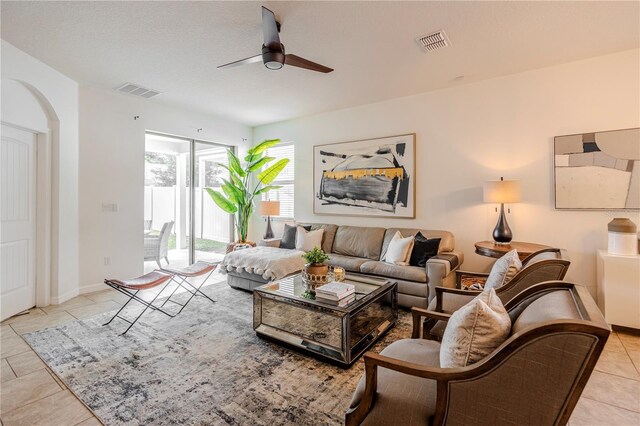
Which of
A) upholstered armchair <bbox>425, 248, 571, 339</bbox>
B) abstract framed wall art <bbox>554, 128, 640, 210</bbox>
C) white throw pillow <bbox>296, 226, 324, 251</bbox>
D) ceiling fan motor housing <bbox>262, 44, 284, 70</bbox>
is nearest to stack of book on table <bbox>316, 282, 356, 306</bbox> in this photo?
upholstered armchair <bbox>425, 248, 571, 339</bbox>

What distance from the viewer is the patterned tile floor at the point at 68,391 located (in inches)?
70.9

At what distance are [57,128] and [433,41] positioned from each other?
439 centimetres

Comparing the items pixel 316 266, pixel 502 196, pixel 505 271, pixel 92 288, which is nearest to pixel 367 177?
pixel 502 196

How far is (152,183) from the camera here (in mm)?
4988

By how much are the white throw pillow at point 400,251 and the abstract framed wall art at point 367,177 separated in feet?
2.28

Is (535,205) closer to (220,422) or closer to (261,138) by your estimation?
(220,422)

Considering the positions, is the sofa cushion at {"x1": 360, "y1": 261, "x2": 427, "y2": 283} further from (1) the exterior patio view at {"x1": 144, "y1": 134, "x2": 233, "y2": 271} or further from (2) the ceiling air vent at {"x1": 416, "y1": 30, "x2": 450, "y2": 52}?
(1) the exterior patio view at {"x1": 144, "y1": 134, "x2": 233, "y2": 271}

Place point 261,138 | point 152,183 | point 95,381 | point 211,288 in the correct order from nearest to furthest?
point 95,381 < point 211,288 < point 152,183 < point 261,138

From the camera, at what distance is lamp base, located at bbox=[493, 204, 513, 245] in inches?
136

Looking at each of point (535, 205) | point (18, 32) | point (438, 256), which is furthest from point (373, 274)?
point (18, 32)

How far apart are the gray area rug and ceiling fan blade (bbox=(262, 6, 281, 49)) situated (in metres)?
2.56

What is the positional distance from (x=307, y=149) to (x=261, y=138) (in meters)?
1.31

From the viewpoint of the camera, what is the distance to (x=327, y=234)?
4.92 metres

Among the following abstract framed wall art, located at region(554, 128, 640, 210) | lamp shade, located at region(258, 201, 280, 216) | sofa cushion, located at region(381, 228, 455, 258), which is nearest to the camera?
abstract framed wall art, located at region(554, 128, 640, 210)
